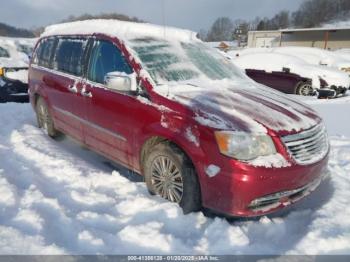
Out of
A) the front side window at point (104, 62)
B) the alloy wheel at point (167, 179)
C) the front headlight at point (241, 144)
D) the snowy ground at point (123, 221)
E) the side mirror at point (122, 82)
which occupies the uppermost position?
the front side window at point (104, 62)

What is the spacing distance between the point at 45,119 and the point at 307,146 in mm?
4209

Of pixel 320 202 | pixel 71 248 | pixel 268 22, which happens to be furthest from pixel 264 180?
pixel 268 22

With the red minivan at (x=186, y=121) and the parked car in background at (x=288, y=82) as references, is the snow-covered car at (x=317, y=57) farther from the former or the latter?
the red minivan at (x=186, y=121)

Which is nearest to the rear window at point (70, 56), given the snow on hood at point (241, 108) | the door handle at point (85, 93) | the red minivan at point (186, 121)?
the red minivan at point (186, 121)

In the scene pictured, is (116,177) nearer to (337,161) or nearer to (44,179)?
(44,179)

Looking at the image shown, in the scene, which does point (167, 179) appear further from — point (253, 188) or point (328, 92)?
point (328, 92)

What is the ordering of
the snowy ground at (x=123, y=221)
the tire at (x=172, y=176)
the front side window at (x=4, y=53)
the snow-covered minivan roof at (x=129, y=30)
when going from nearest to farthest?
1. the snowy ground at (x=123, y=221)
2. the tire at (x=172, y=176)
3. the snow-covered minivan roof at (x=129, y=30)
4. the front side window at (x=4, y=53)

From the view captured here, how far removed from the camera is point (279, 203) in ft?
9.78

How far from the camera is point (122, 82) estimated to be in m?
3.41

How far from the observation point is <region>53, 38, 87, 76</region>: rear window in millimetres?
4465

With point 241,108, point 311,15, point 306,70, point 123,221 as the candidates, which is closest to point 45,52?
point 123,221

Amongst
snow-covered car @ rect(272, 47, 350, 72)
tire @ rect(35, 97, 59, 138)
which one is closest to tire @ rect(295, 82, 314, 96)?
snow-covered car @ rect(272, 47, 350, 72)

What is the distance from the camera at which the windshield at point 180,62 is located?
12.0 ft

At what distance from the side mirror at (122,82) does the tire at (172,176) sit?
65 cm
